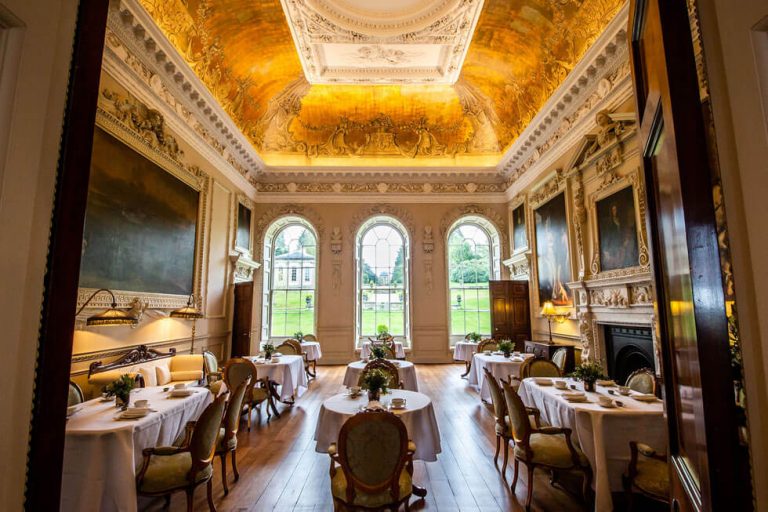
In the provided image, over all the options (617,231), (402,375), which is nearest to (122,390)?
(402,375)

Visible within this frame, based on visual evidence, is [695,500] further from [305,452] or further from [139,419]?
[305,452]

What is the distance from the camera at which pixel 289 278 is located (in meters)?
12.1

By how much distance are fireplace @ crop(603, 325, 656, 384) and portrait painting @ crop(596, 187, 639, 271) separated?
3.30 ft

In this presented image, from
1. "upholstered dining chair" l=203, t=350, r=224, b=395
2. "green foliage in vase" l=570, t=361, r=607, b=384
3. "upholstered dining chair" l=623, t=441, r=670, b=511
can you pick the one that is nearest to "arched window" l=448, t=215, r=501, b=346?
Result: "upholstered dining chair" l=203, t=350, r=224, b=395

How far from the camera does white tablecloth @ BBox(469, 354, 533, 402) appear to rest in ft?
21.8

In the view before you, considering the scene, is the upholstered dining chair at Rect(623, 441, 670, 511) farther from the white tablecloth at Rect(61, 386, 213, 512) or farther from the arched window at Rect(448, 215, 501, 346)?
the arched window at Rect(448, 215, 501, 346)

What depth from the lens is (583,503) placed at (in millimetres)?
3443

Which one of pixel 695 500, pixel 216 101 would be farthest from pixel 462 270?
pixel 695 500

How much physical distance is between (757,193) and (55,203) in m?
1.68

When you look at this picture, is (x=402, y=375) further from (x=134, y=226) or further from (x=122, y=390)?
(x=134, y=226)

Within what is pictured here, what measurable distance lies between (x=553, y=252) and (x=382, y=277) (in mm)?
5342

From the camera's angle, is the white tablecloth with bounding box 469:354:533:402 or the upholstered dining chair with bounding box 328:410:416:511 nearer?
the upholstered dining chair with bounding box 328:410:416:511

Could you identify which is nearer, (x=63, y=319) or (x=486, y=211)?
(x=63, y=319)

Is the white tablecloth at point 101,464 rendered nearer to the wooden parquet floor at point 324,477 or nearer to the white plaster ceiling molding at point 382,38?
the wooden parquet floor at point 324,477
